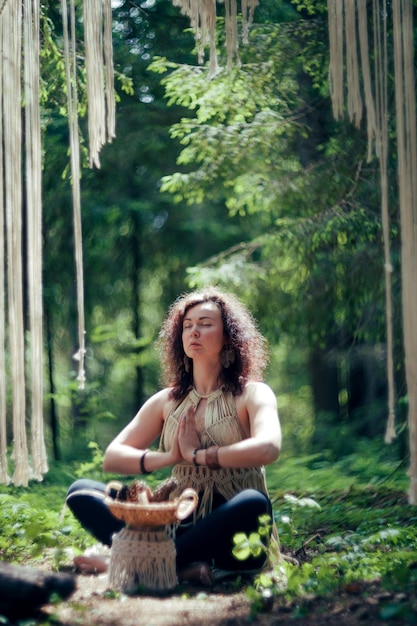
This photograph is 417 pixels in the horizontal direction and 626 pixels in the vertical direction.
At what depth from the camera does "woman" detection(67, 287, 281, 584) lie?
3.03 metres

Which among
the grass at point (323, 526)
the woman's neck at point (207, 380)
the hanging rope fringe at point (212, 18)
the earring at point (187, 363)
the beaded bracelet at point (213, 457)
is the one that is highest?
the hanging rope fringe at point (212, 18)

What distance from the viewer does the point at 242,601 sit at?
2783 mm

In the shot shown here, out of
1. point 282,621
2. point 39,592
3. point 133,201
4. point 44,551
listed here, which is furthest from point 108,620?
point 133,201

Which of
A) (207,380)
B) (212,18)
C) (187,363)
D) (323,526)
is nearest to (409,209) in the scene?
(212,18)

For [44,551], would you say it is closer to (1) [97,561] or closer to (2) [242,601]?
(1) [97,561]

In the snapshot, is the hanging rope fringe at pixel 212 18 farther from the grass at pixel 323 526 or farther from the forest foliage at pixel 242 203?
the grass at pixel 323 526

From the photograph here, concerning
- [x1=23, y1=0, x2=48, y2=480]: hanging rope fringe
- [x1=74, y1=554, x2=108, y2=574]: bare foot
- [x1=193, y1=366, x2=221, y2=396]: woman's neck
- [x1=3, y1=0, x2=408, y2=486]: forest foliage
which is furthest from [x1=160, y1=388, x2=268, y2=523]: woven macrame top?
[x1=3, y1=0, x2=408, y2=486]: forest foliage

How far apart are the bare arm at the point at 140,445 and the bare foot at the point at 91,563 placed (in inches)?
14.0

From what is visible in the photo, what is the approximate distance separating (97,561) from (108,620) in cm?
80

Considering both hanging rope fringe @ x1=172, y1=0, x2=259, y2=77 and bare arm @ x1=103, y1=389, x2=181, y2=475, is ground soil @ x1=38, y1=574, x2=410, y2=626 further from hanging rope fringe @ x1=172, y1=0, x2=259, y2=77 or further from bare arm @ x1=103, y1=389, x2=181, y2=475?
hanging rope fringe @ x1=172, y1=0, x2=259, y2=77

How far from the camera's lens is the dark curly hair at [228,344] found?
3414 millimetres

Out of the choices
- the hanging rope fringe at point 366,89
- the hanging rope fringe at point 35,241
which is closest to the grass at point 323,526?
the hanging rope fringe at point 35,241

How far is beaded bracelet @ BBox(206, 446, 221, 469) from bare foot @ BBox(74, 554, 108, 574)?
640 mm

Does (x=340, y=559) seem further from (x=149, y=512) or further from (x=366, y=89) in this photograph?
(x=366, y=89)
